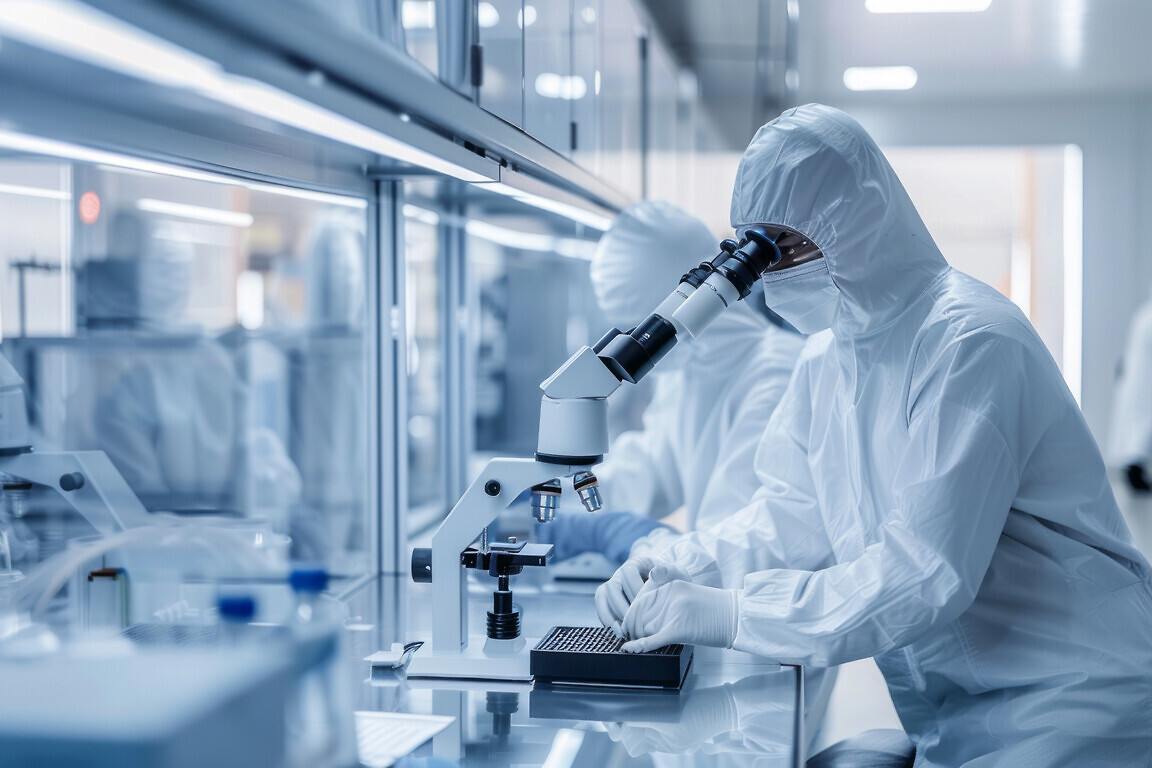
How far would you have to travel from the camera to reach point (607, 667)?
128cm

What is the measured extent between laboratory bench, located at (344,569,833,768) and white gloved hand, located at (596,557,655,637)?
12 cm

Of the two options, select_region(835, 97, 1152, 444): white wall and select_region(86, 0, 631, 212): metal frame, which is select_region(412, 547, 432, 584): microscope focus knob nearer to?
select_region(86, 0, 631, 212): metal frame

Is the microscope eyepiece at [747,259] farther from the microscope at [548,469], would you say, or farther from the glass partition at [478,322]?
the glass partition at [478,322]

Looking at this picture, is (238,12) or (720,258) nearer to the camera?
(238,12)

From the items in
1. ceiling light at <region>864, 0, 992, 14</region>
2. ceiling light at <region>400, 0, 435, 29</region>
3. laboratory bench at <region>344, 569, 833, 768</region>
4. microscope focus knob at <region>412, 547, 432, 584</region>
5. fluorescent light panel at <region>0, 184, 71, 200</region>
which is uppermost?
ceiling light at <region>864, 0, 992, 14</region>

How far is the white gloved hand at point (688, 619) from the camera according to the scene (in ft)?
4.24

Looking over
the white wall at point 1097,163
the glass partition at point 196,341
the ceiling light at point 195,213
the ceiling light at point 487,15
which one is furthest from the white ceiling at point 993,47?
the ceiling light at point 487,15

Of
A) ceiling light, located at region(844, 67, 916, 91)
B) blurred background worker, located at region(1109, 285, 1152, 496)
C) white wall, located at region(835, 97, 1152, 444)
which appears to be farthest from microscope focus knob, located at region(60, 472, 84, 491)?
white wall, located at region(835, 97, 1152, 444)

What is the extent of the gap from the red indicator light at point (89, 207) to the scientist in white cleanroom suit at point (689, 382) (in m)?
0.98

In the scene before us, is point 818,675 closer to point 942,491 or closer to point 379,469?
point 942,491

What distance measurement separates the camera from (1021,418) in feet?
4.16

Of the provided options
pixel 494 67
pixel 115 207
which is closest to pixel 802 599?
pixel 494 67

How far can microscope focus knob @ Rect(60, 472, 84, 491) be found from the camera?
4.01 ft

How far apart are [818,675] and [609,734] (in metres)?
0.63
